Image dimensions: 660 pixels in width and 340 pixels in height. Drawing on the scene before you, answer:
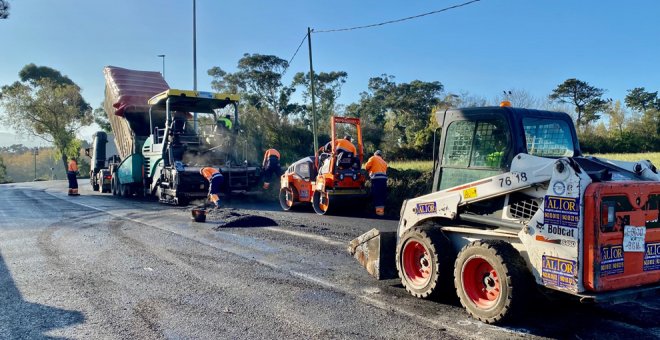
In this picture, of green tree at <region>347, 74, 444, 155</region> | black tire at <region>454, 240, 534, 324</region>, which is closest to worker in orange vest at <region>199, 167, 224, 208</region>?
→ black tire at <region>454, 240, 534, 324</region>

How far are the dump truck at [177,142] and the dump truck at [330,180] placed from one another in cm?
215

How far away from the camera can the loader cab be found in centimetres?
436

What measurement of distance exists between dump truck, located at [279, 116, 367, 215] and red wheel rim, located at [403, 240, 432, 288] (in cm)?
630

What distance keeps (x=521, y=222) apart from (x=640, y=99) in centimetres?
3276

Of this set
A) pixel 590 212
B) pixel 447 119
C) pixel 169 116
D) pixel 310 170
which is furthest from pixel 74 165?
pixel 590 212

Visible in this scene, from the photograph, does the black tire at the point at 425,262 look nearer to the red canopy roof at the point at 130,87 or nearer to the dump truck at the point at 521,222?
the dump truck at the point at 521,222

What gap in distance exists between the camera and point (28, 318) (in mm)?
4418

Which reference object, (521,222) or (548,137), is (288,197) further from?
(521,222)

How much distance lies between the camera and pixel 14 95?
3769 cm

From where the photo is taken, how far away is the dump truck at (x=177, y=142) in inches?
537

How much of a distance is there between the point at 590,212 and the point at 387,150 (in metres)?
21.4

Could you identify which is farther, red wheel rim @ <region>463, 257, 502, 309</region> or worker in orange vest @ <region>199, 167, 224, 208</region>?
worker in orange vest @ <region>199, 167, 224, 208</region>

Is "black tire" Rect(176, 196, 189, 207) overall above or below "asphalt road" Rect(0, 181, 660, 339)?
above

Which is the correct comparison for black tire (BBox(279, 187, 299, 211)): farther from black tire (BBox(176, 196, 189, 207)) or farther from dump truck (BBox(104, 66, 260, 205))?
black tire (BBox(176, 196, 189, 207))
